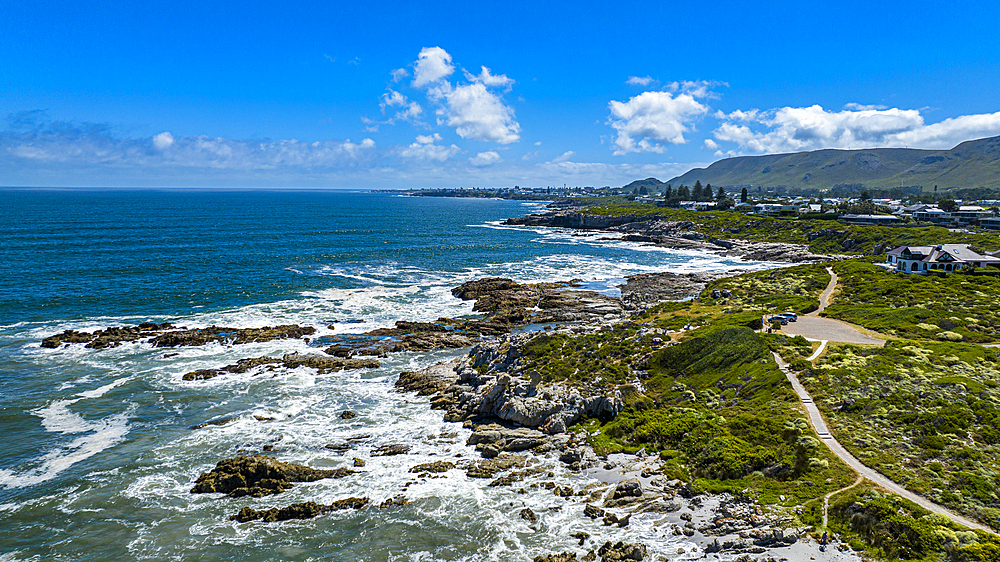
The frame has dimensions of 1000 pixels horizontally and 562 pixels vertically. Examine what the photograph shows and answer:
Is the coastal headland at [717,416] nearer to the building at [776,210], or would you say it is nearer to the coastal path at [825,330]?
the coastal path at [825,330]

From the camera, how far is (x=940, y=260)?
65500mm

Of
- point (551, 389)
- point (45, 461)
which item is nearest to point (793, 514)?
point (551, 389)

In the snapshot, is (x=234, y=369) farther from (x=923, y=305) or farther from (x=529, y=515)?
(x=923, y=305)

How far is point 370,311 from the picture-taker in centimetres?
6569

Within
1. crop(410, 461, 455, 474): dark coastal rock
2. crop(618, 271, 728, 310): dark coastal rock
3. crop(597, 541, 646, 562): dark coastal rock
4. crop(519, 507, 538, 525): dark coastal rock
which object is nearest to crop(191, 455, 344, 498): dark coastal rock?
crop(410, 461, 455, 474): dark coastal rock

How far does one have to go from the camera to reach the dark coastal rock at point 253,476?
26.6m

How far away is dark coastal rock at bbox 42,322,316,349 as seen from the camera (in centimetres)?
4969

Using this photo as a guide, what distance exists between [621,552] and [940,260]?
71805mm

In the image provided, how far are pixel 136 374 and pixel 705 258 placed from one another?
11056 centimetres

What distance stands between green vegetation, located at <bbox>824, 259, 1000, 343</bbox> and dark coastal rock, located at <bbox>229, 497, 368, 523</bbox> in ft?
153

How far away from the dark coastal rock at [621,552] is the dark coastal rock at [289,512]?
40.6ft

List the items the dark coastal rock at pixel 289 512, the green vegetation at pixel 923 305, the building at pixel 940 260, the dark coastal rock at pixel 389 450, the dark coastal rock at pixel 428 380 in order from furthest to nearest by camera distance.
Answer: the building at pixel 940 260 < the green vegetation at pixel 923 305 < the dark coastal rock at pixel 428 380 < the dark coastal rock at pixel 389 450 < the dark coastal rock at pixel 289 512

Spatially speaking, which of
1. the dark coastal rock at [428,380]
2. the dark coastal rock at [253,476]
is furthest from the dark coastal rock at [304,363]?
the dark coastal rock at [253,476]

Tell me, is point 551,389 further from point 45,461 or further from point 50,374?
point 50,374
